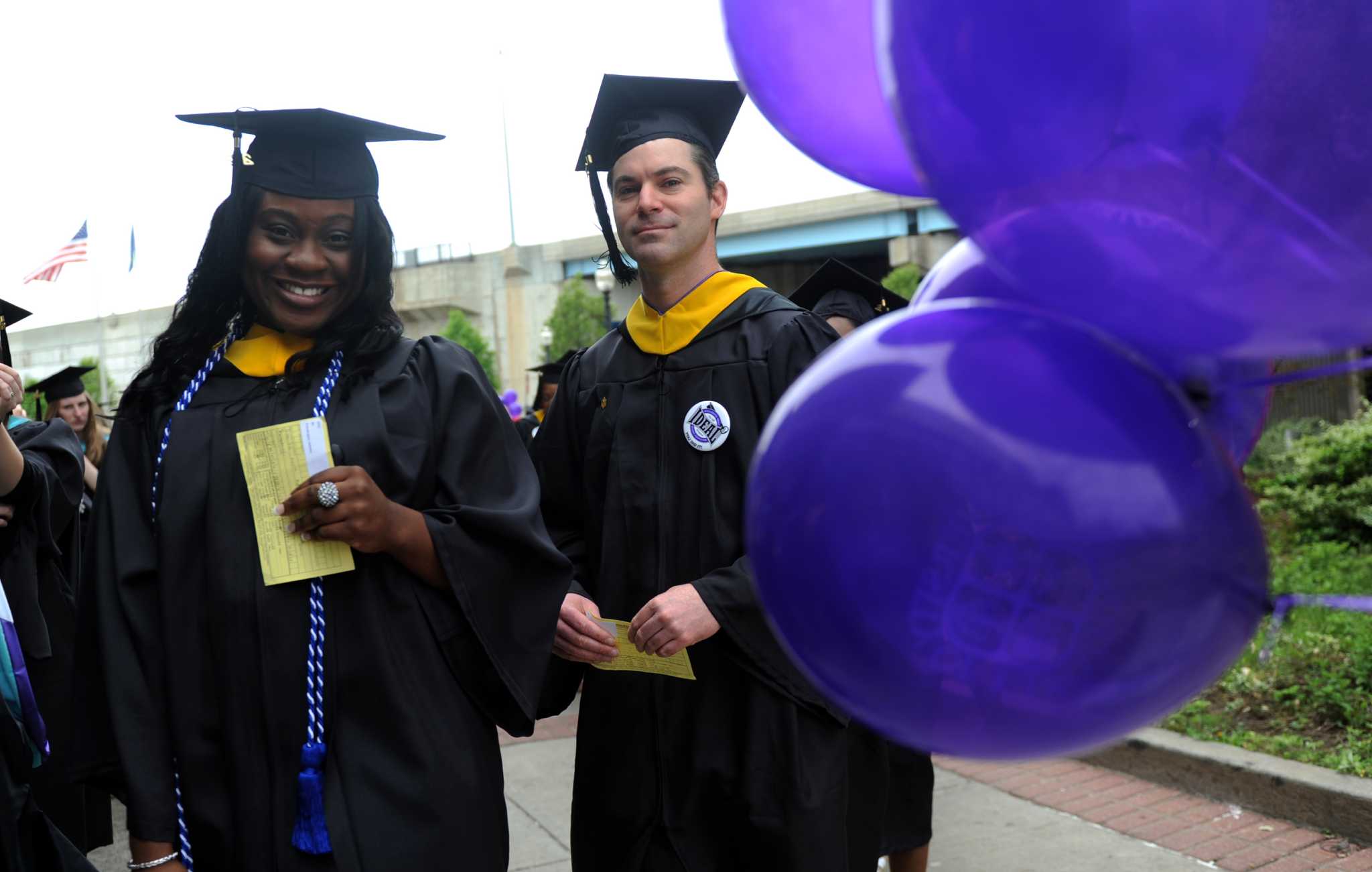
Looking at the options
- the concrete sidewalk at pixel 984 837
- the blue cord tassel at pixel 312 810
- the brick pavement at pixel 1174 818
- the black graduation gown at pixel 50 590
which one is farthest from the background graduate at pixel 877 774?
the black graduation gown at pixel 50 590

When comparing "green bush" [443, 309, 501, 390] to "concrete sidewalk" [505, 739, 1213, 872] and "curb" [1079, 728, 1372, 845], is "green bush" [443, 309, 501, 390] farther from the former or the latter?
"curb" [1079, 728, 1372, 845]

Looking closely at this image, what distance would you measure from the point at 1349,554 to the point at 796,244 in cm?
Result: 2800

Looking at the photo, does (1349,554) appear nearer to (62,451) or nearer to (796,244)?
(62,451)

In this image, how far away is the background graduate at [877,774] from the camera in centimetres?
282

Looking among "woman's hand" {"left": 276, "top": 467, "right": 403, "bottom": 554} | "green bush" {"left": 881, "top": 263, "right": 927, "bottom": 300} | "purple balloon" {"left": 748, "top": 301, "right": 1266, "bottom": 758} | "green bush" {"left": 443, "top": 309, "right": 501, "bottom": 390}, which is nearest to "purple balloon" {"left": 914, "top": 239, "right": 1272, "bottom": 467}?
"purple balloon" {"left": 748, "top": 301, "right": 1266, "bottom": 758}

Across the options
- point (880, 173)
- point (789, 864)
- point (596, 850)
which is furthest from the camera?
point (596, 850)

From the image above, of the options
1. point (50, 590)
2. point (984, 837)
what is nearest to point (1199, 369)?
point (984, 837)

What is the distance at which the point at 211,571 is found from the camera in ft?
6.64

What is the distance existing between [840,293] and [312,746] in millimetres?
2694

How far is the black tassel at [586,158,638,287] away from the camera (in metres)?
2.81

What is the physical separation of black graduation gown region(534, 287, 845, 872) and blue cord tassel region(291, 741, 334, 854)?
0.70 metres

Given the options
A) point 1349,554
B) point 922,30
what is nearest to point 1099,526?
point 922,30

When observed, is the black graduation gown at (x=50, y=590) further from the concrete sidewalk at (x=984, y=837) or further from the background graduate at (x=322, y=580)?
the background graduate at (x=322, y=580)

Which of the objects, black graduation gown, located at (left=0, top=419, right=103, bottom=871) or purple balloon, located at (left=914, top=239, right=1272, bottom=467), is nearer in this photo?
purple balloon, located at (left=914, top=239, right=1272, bottom=467)
